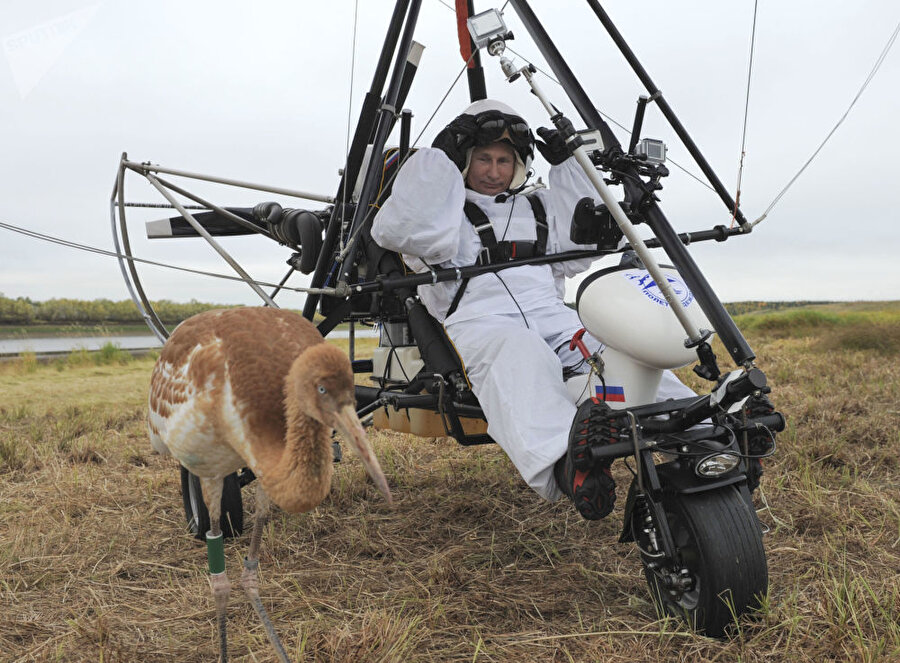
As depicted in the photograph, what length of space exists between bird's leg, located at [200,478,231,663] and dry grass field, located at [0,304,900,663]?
0.15m

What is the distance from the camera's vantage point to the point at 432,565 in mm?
3068

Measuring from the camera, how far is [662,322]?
8.05 feet

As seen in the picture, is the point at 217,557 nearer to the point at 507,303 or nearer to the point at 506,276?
the point at 507,303

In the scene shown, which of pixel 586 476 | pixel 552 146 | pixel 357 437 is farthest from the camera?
pixel 552 146

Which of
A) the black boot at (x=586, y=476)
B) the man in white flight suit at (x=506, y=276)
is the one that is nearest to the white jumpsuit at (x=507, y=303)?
the man in white flight suit at (x=506, y=276)

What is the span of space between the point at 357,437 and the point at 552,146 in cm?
190

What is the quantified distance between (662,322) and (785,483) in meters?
2.27

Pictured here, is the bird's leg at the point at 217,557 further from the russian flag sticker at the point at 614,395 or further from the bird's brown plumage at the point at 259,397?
the russian flag sticker at the point at 614,395

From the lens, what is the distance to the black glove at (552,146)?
245 cm

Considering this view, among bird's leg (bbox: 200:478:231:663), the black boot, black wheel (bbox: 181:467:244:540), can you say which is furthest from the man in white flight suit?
black wheel (bbox: 181:467:244:540)

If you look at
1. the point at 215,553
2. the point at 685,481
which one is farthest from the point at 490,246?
the point at 215,553

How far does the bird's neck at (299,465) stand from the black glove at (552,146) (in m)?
1.37

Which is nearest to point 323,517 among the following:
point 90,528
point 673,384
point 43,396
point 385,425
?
point 385,425

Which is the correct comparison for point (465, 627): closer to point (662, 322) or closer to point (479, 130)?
point (662, 322)
